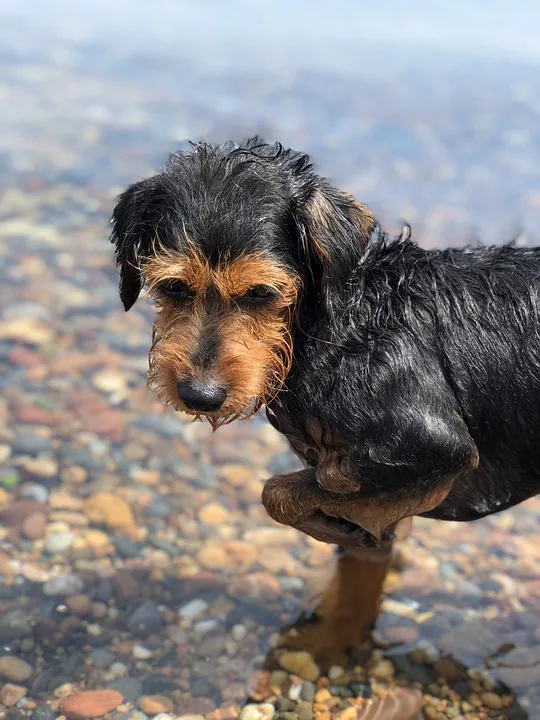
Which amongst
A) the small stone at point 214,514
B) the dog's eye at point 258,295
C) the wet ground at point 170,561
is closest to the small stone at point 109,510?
the wet ground at point 170,561

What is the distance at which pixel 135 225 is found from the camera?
14.1 ft

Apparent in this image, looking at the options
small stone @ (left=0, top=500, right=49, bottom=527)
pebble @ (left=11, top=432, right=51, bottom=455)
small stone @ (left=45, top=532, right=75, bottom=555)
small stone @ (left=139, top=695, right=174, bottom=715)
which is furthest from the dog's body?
pebble @ (left=11, top=432, right=51, bottom=455)

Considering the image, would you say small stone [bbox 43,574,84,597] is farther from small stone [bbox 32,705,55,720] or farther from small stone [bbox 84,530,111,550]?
small stone [bbox 32,705,55,720]

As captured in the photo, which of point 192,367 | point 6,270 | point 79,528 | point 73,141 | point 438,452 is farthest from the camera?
point 73,141

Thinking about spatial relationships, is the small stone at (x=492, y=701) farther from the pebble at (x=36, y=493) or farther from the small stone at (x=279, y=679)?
the pebble at (x=36, y=493)

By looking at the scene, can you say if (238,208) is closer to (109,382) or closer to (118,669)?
(118,669)

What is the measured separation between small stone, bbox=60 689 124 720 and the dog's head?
7.91 ft

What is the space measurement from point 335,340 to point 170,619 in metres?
2.89

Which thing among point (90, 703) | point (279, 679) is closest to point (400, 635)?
point (279, 679)

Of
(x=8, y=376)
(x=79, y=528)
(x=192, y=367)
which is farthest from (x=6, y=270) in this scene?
(x=192, y=367)

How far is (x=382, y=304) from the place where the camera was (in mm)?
4309

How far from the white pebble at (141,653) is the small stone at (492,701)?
88.3 inches

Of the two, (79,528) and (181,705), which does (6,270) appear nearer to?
(79,528)

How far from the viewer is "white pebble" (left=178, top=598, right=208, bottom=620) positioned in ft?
20.1
